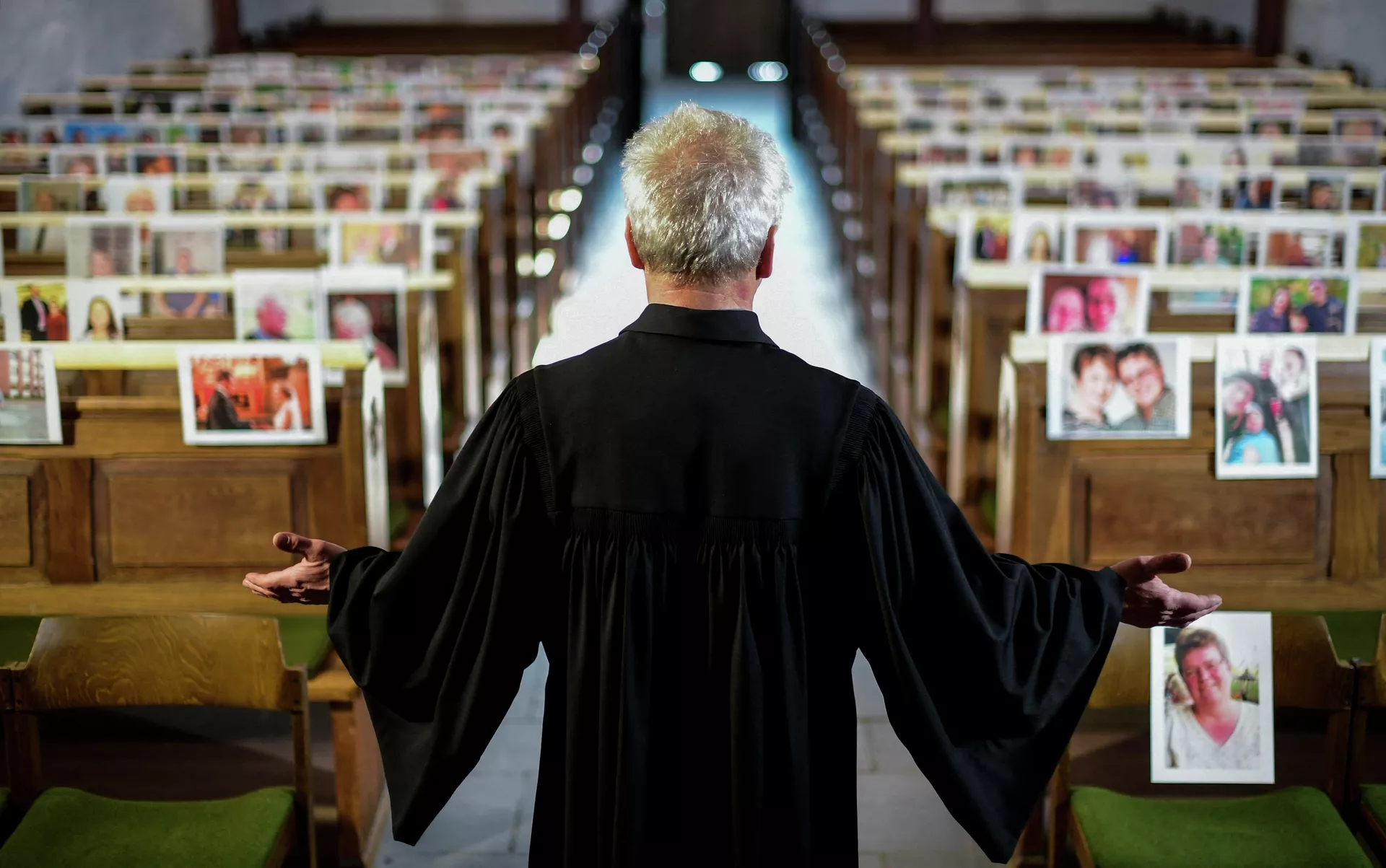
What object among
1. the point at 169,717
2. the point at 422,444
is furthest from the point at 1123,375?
the point at 169,717

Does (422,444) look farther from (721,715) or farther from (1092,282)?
(721,715)

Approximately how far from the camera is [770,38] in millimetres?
16766

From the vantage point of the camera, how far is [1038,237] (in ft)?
15.0

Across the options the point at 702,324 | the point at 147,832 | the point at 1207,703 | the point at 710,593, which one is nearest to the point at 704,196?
the point at 702,324

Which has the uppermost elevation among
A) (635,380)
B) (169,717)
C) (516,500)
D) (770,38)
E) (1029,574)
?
(770,38)

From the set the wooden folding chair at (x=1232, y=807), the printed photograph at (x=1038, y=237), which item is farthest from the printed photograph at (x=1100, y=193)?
the wooden folding chair at (x=1232, y=807)

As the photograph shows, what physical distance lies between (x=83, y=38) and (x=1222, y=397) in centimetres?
943

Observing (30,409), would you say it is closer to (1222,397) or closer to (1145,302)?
(1222,397)

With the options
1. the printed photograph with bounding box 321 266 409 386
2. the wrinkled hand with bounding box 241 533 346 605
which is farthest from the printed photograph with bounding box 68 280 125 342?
the wrinkled hand with bounding box 241 533 346 605

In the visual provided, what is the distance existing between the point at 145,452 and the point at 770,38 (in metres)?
14.5

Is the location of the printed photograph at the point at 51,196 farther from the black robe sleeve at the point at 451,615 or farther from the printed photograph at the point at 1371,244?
the printed photograph at the point at 1371,244

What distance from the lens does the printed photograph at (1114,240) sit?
15.0ft

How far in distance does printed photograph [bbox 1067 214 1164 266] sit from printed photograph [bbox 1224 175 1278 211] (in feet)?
4.30

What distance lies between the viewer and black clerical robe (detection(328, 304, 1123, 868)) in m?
1.71
